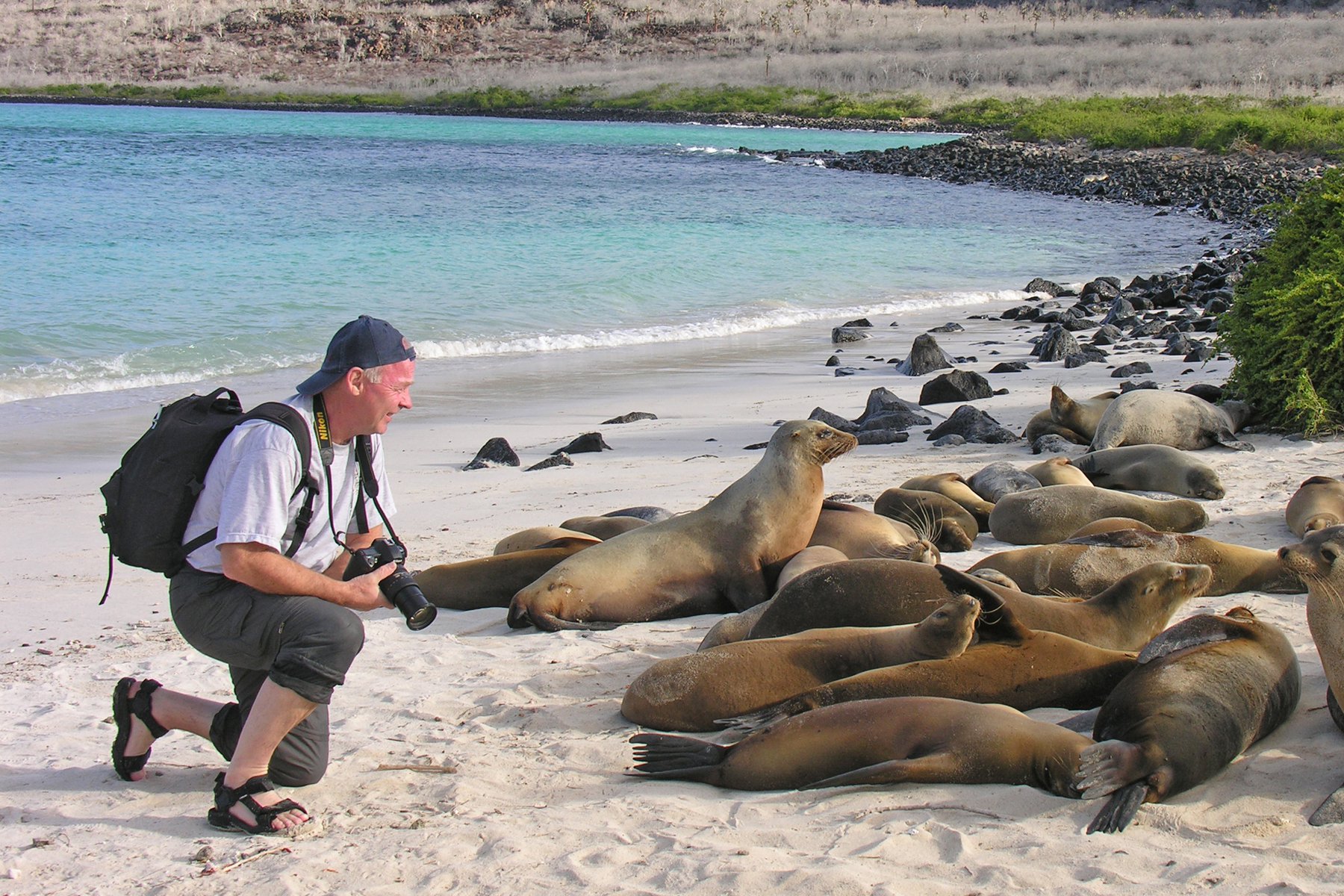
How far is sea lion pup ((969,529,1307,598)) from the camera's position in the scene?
4996mm

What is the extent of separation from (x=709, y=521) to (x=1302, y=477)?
3564 mm

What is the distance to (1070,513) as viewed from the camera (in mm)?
5957

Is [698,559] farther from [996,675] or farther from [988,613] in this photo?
[996,675]

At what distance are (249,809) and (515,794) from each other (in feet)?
2.31

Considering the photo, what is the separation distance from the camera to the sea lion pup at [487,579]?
5.56 meters

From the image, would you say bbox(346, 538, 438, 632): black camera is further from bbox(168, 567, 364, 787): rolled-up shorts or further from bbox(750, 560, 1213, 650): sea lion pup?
bbox(750, 560, 1213, 650): sea lion pup

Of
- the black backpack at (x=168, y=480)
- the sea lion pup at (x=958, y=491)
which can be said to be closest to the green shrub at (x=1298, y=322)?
the sea lion pup at (x=958, y=491)

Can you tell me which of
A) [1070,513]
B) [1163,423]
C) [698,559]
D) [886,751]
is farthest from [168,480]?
[1163,423]

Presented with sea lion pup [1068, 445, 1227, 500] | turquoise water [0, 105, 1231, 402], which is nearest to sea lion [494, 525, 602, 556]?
sea lion pup [1068, 445, 1227, 500]

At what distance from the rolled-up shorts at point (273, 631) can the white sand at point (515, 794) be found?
0.39m

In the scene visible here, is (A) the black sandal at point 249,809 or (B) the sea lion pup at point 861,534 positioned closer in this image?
(A) the black sandal at point 249,809

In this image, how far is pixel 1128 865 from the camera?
2.86m

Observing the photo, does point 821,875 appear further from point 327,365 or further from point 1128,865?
point 327,365

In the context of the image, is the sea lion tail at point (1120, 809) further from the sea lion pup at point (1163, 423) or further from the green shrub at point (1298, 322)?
the green shrub at point (1298, 322)
